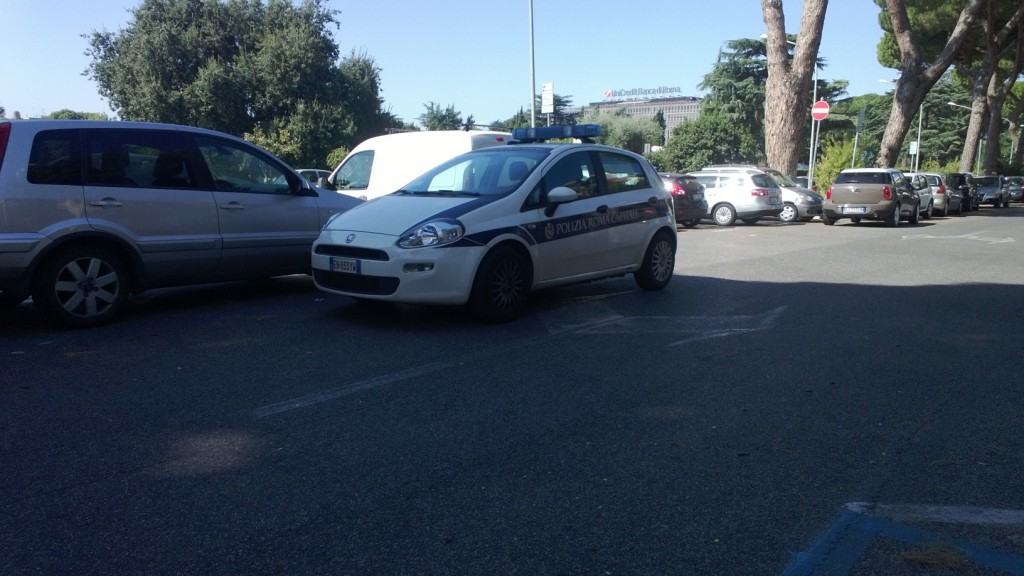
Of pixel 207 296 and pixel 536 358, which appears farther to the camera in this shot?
pixel 207 296

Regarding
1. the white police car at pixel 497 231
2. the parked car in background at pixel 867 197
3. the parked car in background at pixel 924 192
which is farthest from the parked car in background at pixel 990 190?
the white police car at pixel 497 231

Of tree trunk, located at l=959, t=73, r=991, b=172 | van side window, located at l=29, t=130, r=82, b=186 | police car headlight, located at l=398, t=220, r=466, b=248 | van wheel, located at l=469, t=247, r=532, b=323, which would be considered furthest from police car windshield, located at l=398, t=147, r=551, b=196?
tree trunk, located at l=959, t=73, r=991, b=172

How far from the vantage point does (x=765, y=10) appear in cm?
2631

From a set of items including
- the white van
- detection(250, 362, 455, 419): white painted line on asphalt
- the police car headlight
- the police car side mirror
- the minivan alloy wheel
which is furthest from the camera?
the white van

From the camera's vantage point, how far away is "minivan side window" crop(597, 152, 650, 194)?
889 cm

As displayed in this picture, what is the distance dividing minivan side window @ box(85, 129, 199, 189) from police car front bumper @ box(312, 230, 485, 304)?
178 centimetres

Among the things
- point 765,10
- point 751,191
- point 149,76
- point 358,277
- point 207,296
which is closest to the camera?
point 358,277

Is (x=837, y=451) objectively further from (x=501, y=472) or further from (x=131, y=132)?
(x=131, y=132)

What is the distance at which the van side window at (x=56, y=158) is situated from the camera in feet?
22.5

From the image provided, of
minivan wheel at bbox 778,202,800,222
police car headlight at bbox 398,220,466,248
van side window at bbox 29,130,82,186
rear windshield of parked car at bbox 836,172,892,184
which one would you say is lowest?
minivan wheel at bbox 778,202,800,222

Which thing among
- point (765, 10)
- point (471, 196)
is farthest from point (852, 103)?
point (471, 196)

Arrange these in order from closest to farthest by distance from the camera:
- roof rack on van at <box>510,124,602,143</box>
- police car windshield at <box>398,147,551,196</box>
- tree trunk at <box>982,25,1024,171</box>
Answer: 1. police car windshield at <box>398,147,551,196</box>
2. roof rack on van at <box>510,124,602,143</box>
3. tree trunk at <box>982,25,1024,171</box>

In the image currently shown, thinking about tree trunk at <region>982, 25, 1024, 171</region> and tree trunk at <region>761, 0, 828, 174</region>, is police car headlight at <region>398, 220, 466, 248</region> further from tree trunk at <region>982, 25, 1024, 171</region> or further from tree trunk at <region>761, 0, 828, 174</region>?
tree trunk at <region>982, 25, 1024, 171</region>

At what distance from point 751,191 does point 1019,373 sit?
1744cm
